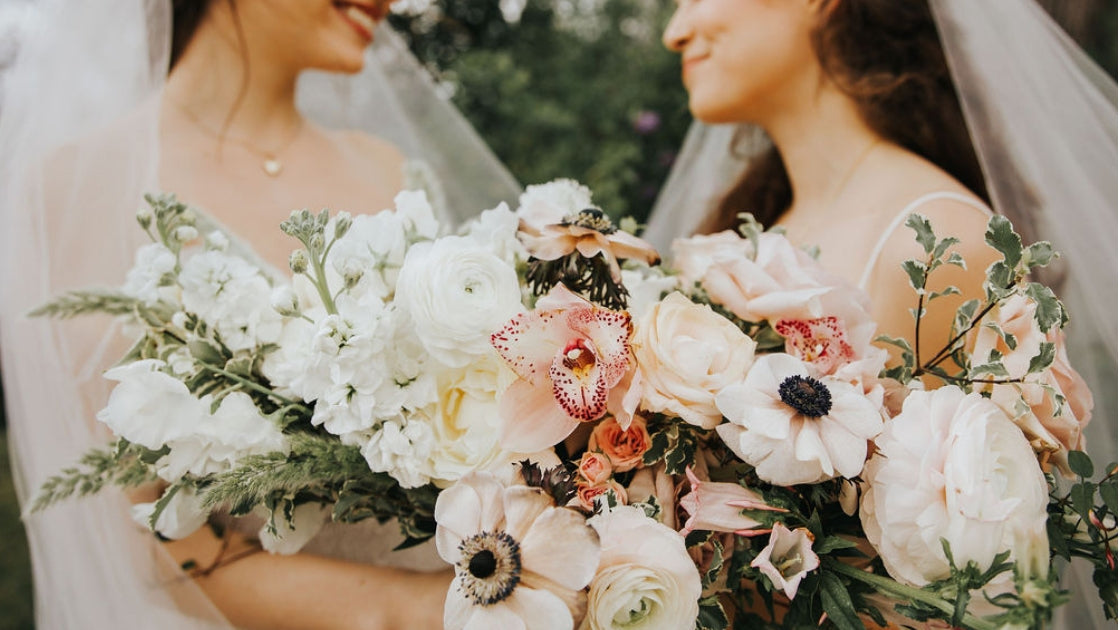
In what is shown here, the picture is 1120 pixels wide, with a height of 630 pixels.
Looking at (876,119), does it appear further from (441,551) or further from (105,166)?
(105,166)

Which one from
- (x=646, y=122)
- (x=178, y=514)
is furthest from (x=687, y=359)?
(x=646, y=122)

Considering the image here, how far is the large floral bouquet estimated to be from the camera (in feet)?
2.48

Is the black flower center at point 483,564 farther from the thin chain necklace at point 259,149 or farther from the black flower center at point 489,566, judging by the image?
the thin chain necklace at point 259,149

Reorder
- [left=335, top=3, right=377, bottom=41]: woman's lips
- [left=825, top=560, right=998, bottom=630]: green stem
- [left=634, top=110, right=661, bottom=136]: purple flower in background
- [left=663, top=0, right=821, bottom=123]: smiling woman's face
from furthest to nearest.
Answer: [left=634, top=110, right=661, bottom=136]: purple flower in background
[left=335, top=3, right=377, bottom=41]: woman's lips
[left=663, top=0, right=821, bottom=123]: smiling woman's face
[left=825, top=560, right=998, bottom=630]: green stem

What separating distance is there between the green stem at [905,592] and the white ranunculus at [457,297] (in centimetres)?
47

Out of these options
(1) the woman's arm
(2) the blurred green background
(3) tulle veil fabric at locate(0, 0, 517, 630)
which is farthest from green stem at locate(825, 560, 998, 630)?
(2) the blurred green background

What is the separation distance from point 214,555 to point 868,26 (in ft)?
5.66

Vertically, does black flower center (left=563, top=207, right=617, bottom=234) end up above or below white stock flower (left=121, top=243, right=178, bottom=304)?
above

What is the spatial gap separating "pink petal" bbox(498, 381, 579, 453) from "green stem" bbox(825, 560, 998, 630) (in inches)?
→ 13.2

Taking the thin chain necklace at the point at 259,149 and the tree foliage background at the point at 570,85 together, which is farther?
the tree foliage background at the point at 570,85

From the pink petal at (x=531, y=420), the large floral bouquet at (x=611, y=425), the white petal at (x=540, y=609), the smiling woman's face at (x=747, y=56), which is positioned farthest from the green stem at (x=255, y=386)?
the smiling woman's face at (x=747, y=56)

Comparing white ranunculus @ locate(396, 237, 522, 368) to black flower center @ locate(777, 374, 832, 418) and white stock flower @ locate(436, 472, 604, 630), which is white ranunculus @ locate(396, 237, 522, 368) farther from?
black flower center @ locate(777, 374, 832, 418)

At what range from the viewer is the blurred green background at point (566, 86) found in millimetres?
3777

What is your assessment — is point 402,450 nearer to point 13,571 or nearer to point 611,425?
point 611,425
